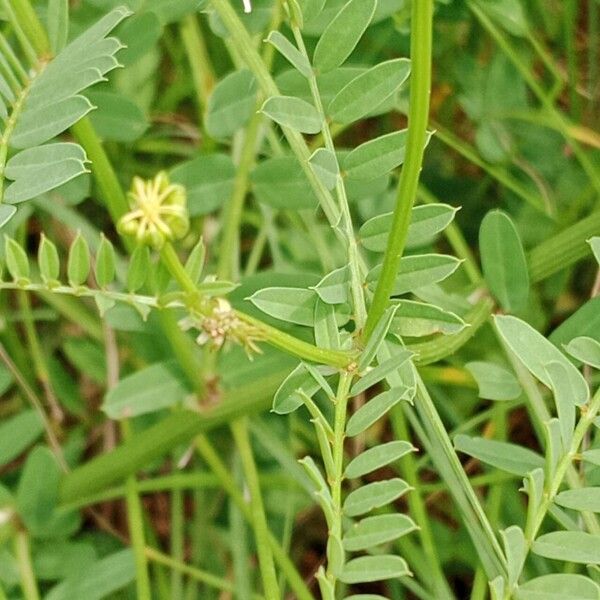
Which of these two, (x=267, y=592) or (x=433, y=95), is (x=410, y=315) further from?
(x=433, y=95)

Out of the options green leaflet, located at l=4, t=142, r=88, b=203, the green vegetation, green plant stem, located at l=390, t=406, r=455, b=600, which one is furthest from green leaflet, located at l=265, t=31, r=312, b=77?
green plant stem, located at l=390, t=406, r=455, b=600

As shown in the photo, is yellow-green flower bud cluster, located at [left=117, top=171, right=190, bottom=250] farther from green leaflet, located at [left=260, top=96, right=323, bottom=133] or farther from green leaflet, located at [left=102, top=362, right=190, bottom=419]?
green leaflet, located at [left=102, top=362, right=190, bottom=419]

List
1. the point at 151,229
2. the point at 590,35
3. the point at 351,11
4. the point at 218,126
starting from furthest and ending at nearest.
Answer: the point at 590,35 → the point at 218,126 → the point at 351,11 → the point at 151,229

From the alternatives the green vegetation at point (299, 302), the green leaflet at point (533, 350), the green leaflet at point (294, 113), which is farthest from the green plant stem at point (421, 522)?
the green leaflet at point (294, 113)

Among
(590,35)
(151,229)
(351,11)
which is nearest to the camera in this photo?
(151,229)

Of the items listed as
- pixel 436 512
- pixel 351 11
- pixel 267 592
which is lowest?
Answer: pixel 436 512

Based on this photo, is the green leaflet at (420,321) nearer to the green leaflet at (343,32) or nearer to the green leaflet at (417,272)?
the green leaflet at (417,272)

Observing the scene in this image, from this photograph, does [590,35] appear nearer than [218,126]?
No

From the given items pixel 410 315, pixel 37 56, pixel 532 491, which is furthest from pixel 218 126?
pixel 532 491
